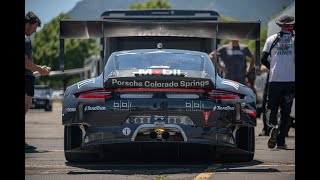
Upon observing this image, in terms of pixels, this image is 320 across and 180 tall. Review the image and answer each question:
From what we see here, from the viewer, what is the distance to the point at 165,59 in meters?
7.71

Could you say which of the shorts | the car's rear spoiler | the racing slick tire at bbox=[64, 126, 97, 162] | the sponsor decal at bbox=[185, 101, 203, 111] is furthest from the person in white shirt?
the shorts

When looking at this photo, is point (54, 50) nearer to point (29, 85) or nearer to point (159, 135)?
point (29, 85)

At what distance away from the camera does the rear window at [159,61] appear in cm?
744

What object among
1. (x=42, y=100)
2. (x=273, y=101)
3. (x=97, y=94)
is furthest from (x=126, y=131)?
(x=42, y=100)

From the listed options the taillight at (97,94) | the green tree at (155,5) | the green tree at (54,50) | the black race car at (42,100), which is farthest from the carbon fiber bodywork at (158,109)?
the green tree at (54,50)

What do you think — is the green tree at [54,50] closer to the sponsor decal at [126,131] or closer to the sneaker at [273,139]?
the sneaker at [273,139]

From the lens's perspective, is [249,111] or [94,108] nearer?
[94,108]

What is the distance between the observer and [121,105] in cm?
687

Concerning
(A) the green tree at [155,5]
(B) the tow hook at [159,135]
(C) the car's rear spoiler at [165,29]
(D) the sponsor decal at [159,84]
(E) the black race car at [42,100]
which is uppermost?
(A) the green tree at [155,5]

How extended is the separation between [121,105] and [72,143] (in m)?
0.92

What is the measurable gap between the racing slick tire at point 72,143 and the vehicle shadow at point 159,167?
0.13 m

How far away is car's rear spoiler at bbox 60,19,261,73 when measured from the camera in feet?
31.1

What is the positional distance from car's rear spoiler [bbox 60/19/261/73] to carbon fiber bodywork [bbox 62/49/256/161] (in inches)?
91.3

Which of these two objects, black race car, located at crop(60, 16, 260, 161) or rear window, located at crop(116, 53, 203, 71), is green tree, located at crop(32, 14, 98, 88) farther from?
black race car, located at crop(60, 16, 260, 161)
